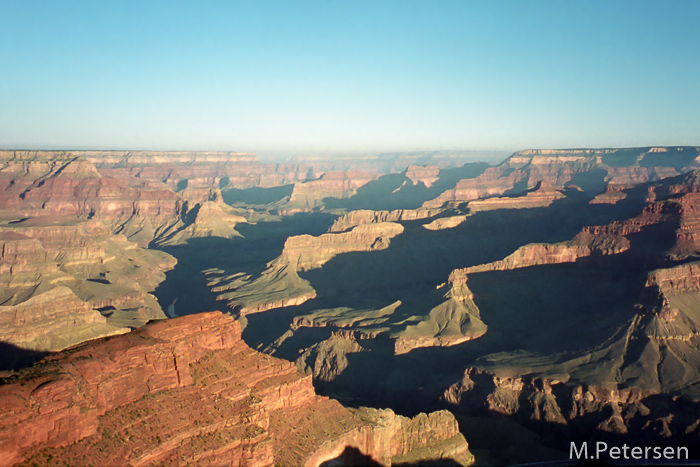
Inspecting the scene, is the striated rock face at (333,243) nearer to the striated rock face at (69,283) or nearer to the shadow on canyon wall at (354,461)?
the striated rock face at (69,283)

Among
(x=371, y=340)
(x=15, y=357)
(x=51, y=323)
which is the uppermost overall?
(x=51, y=323)

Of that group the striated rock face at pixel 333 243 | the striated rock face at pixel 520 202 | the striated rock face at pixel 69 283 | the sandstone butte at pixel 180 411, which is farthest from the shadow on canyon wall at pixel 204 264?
the sandstone butte at pixel 180 411

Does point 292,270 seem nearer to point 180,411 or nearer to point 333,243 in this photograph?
point 333,243

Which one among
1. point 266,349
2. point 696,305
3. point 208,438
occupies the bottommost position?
point 266,349

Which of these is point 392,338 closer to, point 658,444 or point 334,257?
point 658,444

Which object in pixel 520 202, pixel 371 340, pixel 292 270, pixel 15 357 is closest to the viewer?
pixel 15 357

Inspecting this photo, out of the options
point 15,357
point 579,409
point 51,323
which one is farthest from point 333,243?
point 579,409

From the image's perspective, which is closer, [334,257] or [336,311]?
[336,311]

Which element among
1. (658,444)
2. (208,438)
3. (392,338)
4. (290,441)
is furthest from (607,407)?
(208,438)
